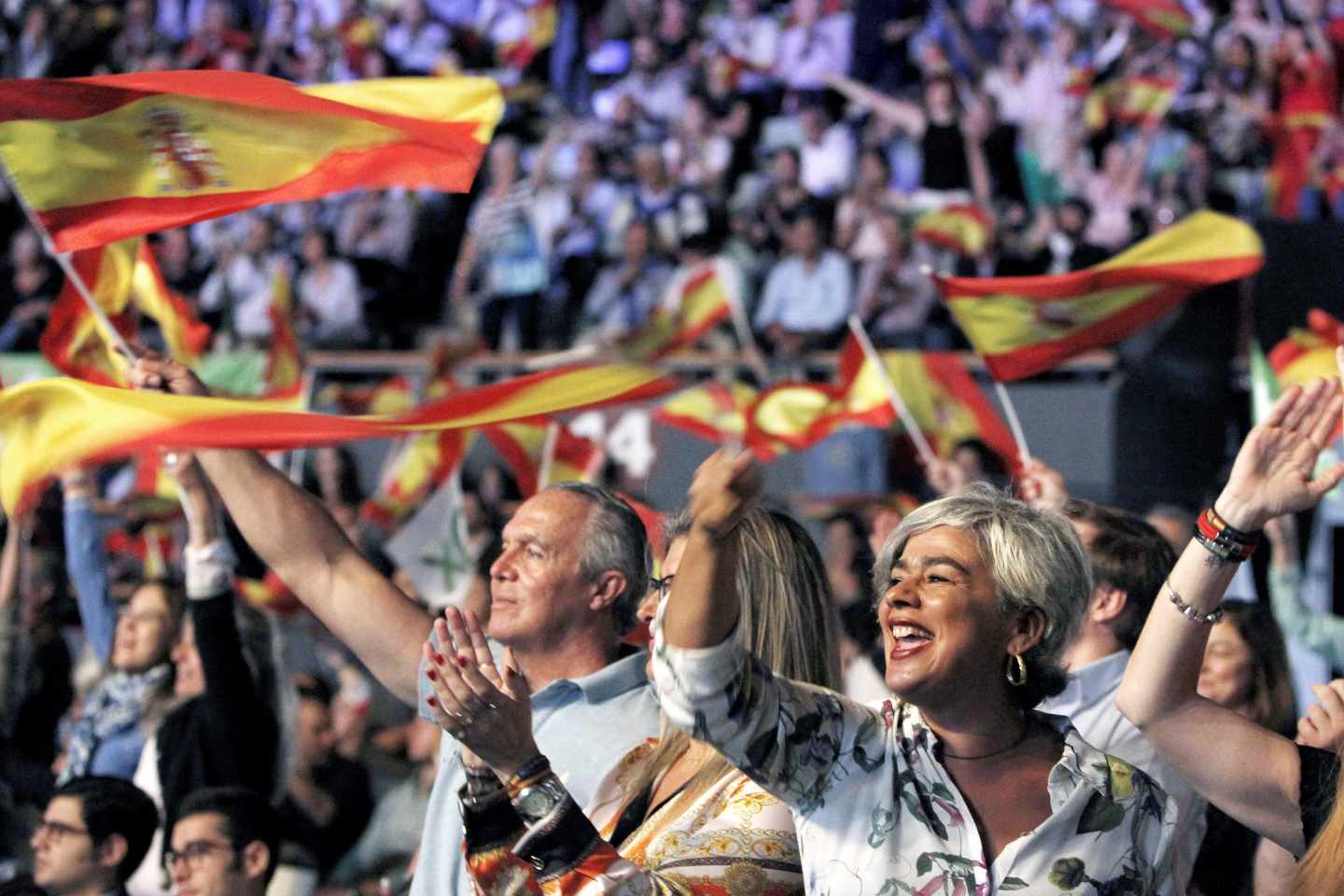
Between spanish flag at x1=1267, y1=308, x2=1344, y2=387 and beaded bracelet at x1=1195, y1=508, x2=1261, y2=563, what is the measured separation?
3.03 meters

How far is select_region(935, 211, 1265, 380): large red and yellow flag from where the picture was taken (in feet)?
17.2

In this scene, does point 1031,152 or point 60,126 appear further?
point 1031,152

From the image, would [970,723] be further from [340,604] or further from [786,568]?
[340,604]

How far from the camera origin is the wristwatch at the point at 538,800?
243 centimetres

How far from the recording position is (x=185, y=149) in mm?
3699

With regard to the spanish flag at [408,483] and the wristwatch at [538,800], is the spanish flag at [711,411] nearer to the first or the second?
the spanish flag at [408,483]

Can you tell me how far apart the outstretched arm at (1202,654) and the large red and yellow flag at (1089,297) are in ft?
8.37

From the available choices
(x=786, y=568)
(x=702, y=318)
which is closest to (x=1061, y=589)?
(x=786, y=568)

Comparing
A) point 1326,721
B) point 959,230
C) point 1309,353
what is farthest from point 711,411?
point 1326,721

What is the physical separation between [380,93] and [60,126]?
25.0 inches

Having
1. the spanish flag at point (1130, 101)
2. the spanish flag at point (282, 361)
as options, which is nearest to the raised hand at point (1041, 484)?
the spanish flag at point (282, 361)

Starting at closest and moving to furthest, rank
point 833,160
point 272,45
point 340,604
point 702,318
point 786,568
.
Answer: point 786,568 < point 340,604 < point 702,318 < point 833,160 < point 272,45

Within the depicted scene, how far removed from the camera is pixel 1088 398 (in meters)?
9.51

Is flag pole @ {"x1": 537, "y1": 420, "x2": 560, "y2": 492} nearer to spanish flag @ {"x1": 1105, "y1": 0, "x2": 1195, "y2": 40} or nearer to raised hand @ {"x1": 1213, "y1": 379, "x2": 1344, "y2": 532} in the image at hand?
raised hand @ {"x1": 1213, "y1": 379, "x2": 1344, "y2": 532}
